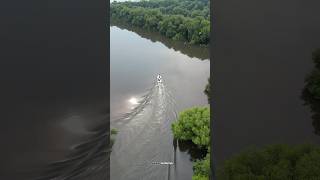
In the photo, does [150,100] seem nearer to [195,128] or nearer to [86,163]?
[195,128]

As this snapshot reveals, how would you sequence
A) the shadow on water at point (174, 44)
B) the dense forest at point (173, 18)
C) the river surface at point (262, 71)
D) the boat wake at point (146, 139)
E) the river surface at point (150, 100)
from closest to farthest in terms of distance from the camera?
the river surface at point (262, 71)
the boat wake at point (146, 139)
the river surface at point (150, 100)
the shadow on water at point (174, 44)
the dense forest at point (173, 18)

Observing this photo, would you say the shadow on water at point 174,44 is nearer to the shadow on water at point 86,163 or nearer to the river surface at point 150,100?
the river surface at point 150,100

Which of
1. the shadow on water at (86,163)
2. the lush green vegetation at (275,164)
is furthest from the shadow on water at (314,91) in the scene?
the shadow on water at (86,163)

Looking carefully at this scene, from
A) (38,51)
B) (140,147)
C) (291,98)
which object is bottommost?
(140,147)

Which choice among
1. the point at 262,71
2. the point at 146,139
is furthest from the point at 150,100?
the point at 262,71

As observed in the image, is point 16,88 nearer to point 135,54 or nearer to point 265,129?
point 265,129

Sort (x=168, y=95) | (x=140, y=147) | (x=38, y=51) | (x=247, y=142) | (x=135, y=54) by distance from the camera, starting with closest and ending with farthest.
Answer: (x=247, y=142)
(x=38, y=51)
(x=140, y=147)
(x=168, y=95)
(x=135, y=54)

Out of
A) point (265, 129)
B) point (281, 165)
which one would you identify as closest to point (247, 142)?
point (265, 129)
